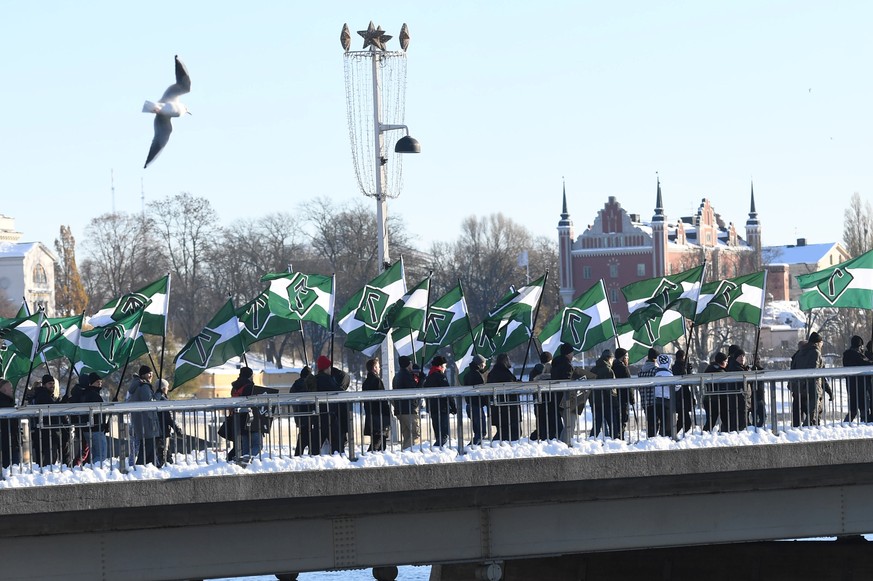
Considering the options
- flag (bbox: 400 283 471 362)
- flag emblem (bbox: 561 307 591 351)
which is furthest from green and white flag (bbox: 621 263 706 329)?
flag (bbox: 400 283 471 362)

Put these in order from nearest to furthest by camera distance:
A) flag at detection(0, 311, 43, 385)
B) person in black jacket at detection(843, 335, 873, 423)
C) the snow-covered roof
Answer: flag at detection(0, 311, 43, 385) → person in black jacket at detection(843, 335, 873, 423) → the snow-covered roof

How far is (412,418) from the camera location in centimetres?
2041

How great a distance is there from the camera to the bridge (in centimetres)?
1817

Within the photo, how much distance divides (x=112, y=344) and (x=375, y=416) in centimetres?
382

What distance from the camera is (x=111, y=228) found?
96.1m

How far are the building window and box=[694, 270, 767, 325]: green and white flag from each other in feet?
380

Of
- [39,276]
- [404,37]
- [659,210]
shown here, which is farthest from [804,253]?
[404,37]

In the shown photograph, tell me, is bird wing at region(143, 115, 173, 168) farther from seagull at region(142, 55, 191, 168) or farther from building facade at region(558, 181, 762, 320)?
building facade at region(558, 181, 762, 320)

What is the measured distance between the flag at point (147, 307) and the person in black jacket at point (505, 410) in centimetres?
450

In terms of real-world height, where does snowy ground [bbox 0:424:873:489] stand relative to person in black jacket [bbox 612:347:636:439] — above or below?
below

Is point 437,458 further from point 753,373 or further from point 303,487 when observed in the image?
point 753,373

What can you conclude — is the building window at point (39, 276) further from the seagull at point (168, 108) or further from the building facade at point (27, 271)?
the seagull at point (168, 108)

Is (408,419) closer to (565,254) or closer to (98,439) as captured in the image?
(98,439)

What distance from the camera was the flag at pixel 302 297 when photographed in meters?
22.8
